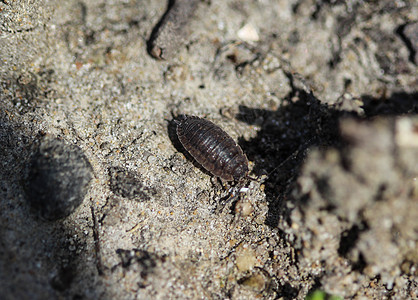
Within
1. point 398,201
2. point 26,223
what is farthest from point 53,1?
point 398,201

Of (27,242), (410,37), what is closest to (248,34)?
(410,37)

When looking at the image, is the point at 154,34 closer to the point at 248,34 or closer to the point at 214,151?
the point at 248,34

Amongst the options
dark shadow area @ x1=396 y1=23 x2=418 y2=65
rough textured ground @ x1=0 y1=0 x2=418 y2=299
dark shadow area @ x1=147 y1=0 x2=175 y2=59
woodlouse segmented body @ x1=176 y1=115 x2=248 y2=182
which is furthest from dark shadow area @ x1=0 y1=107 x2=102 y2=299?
dark shadow area @ x1=396 y1=23 x2=418 y2=65

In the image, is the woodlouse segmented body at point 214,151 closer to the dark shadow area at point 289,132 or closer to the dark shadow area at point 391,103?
the dark shadow area at point 289,132

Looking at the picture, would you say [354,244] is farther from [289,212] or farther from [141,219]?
[141,219]

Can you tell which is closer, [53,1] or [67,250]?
[67,250]

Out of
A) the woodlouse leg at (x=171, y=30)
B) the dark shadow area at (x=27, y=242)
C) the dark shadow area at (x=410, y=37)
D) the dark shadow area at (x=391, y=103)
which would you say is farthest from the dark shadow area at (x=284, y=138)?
the dark shadow area at (x=27, y=242)
